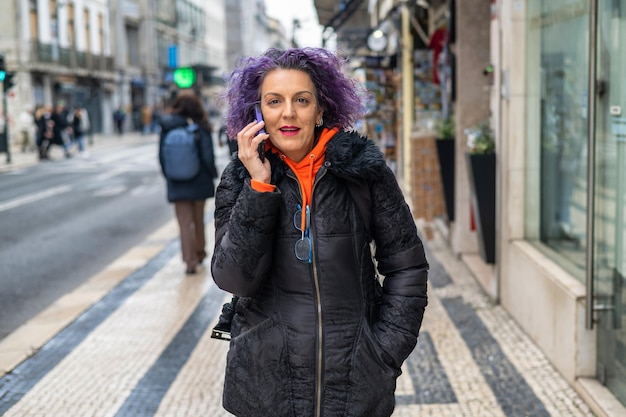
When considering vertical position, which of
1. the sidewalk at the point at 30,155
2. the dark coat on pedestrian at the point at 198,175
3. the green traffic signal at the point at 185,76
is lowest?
the sidewalk at the point at 30,155

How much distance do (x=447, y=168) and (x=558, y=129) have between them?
3.09 metres

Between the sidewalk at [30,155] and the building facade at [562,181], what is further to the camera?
the sidewalk at [30,155]

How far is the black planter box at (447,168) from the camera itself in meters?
8.97

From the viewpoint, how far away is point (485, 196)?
6.86m

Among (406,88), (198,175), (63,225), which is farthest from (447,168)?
(63,225)

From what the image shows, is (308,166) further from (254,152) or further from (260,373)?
(260,373)

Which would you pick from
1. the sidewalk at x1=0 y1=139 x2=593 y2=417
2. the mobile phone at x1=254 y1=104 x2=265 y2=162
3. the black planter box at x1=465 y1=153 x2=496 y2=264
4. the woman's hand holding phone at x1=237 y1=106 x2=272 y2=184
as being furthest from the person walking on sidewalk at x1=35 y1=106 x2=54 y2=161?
the woman's hand holding phone at x1=237 y1=106 x2=272 y2=184

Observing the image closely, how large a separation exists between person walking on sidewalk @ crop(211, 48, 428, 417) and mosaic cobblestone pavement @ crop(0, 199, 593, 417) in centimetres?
213

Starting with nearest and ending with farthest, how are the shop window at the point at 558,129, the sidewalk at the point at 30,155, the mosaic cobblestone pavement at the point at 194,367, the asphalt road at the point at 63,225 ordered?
the mosaic cobblestone pavement at the point at 194,367 < the shop window at the point at 558,129 < the asphalt road at the point at 63,225 < the sidewalk at the point at 30,155

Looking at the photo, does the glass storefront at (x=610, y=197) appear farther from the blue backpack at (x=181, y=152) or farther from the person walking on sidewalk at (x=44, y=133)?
the person walking on sidewalk at (x=44, y=133)

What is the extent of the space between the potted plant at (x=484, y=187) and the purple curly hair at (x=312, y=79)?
4.11 m

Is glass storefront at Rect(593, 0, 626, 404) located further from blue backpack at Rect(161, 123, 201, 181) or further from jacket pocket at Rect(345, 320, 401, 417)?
blue backpack at Rect(161, 123, 201, 181)

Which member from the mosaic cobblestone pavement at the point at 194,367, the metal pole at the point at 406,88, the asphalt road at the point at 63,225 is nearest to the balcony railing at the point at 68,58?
the asphalt road at the point at 63,225

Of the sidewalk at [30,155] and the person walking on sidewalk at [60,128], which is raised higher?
the person walking on sidewalk at [60,128]
